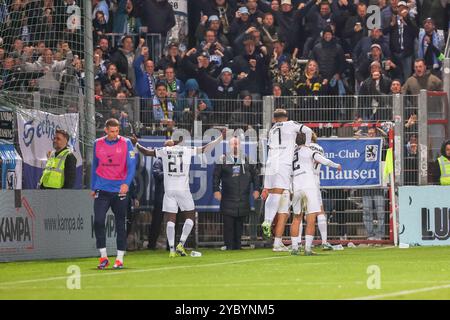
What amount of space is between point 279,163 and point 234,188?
8.10 ft

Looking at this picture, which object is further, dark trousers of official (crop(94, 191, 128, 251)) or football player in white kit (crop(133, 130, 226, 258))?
football player in white kit (crop(133, 130, 226, 258))

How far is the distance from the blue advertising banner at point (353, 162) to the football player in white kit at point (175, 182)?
133 inches

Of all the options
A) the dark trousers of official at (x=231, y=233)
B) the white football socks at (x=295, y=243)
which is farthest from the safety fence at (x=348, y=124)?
the white football socks at (x=295, y=243)

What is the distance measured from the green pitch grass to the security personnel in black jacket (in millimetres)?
2475

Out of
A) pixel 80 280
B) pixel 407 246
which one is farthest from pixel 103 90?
pixel 80 280

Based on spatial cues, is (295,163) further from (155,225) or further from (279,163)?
(155,225)

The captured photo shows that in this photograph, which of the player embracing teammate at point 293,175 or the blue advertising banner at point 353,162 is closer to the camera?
the player embracing teammate at point 293,175

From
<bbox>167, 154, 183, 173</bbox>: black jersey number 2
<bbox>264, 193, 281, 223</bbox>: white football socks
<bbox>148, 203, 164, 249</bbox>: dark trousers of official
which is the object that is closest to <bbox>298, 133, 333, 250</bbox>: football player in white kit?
<bbox>264, 193, 281, 223</bbox>: white football socks

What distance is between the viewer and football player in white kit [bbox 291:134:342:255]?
22.9 metres

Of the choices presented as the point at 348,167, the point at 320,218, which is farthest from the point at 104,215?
the point at 348,167

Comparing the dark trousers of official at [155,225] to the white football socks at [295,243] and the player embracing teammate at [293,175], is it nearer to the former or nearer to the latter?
the player embracing teammate at [293,175]

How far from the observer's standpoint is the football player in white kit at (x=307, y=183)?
22.9 metres

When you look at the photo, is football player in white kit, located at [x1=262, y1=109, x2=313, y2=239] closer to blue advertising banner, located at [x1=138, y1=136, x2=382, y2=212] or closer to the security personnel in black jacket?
the security personnel in black jacket
